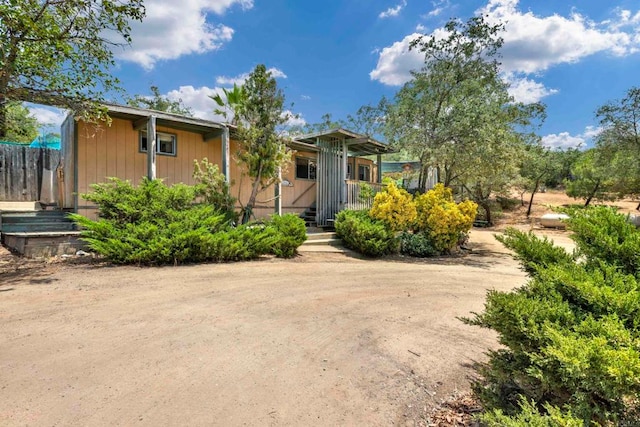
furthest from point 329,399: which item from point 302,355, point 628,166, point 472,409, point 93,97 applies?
point 628,166

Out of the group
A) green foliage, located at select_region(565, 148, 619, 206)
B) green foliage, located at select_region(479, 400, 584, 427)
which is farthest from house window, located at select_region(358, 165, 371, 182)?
green foliage, located at select_region(479, 400, 584, 427)

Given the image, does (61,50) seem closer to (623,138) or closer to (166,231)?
(166,231)

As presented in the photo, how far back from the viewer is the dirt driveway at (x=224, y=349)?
217 centimetres

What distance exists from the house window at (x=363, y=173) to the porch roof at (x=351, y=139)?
229cm

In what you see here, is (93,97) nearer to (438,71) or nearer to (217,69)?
(217,69)

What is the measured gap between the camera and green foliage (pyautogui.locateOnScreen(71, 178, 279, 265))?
20.3ft

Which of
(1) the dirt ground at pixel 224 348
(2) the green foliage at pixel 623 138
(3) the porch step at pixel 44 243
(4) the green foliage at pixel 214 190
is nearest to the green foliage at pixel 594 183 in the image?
(2) the green foliage at pixel 623 138

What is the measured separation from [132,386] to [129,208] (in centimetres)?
505

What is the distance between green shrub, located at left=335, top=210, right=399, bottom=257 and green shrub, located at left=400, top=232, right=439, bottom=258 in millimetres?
299

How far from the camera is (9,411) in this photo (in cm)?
205

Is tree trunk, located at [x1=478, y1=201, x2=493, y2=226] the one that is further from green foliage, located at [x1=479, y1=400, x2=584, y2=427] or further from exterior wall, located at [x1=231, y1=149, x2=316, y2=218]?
green foliage, located at [x1=479, y1=400, x2=584, y2=427]

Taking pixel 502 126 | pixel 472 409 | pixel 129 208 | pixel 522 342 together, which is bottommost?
pixel 472 409

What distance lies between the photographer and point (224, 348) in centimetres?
300

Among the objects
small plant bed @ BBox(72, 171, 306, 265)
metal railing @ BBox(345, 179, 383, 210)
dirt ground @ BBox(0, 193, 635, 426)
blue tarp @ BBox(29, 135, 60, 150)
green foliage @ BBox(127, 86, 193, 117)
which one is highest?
green foliage @ BBox(127, 86, 193, 117)
